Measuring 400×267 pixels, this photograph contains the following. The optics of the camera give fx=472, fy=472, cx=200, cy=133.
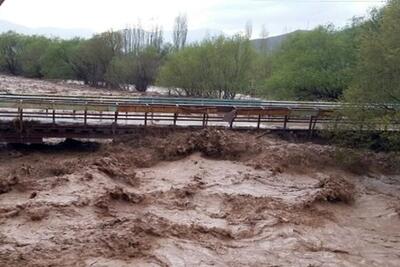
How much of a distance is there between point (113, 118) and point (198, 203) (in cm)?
926

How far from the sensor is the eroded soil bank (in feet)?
41.5

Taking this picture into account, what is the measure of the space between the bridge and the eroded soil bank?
2.86ft

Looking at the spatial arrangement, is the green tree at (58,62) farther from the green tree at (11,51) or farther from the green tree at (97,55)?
the green tree at (11,51)

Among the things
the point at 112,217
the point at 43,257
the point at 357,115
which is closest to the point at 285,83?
the point at 357,115

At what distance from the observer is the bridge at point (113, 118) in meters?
22.4

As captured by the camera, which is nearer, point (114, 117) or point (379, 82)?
point (379, 82)

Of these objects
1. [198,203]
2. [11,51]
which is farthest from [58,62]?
[198,203]

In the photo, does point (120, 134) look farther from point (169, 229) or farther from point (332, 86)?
point (332, 86)

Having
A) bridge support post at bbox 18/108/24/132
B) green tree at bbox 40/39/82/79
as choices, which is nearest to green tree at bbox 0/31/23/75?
green tree at bbox 40/39/82/79

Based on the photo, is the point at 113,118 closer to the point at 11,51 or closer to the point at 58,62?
the point at 58,62

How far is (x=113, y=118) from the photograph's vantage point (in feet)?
79.6

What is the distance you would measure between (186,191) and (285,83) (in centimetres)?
2738

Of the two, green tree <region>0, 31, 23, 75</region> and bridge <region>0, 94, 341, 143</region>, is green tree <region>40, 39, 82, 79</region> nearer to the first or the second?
green tree <region>0, 31, 23, 75</region>

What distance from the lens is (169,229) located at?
13.9 metres
